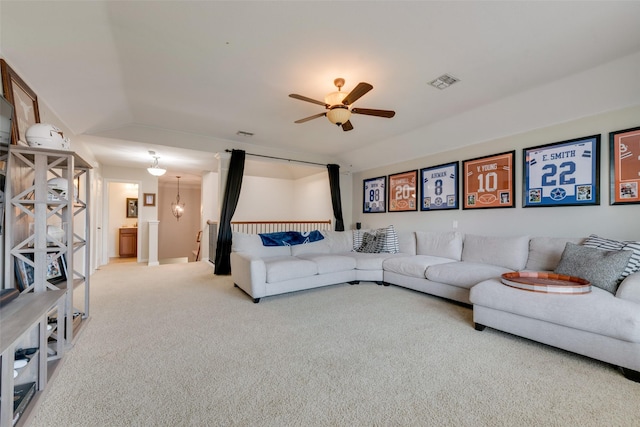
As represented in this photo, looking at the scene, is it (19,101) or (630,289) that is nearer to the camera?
(630,289)

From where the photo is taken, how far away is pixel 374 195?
19.5ft

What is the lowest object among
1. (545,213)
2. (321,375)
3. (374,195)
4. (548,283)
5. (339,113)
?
(321,375)

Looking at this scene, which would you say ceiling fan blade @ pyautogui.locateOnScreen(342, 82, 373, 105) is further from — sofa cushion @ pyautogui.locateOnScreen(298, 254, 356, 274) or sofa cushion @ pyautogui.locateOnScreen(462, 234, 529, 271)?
sofa cushion @ pyautogui.locateOnScreen(462, 234, 529, 271)

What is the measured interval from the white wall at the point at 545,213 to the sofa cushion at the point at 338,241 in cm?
117

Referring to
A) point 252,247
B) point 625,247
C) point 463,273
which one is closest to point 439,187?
point 463,273

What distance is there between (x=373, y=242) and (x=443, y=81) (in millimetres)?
2649

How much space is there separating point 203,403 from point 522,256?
3647 millimetres

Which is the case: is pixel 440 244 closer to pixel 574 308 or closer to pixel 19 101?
pixel 574 308

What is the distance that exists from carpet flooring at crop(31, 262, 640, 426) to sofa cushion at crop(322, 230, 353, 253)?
1803 millimetres

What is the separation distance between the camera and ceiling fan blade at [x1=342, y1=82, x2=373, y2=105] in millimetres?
2503

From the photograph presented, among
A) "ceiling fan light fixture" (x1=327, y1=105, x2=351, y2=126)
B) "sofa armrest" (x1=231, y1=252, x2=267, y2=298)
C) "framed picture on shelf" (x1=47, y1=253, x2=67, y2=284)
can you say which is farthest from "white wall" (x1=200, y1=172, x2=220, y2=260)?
"ceiling fan light fixture" (x1=327, y1=105, x2=351, y2=126)

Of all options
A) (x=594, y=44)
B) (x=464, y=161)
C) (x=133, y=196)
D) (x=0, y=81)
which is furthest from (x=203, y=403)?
(x=133, y=196)

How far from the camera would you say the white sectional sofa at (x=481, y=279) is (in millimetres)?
1875

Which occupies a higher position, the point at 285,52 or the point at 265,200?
the point at 285,52
